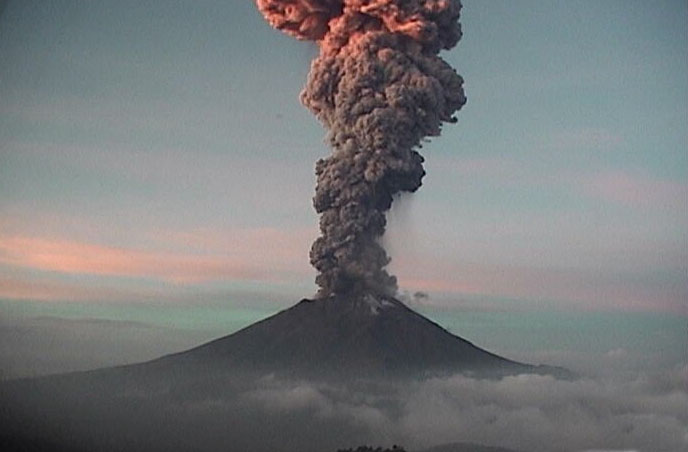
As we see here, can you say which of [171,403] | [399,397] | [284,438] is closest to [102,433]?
[171,403]

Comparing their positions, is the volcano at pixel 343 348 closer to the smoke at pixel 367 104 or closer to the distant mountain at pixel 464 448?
the smoke at pixel 367 104

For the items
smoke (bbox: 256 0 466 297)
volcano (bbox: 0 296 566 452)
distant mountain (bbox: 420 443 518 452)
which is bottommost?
distant mountain (bbox: 420 443 518 452)

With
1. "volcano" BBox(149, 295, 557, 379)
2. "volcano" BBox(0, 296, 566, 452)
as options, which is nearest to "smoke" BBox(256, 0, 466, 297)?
"volcano" BBox(149, 295, 557, 379)

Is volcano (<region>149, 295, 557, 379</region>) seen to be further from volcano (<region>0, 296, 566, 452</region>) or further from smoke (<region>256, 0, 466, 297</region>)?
smoke (<region>256, 0, 466, 297</region>)

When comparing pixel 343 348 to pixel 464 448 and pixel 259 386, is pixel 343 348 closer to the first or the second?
pixel 259 386

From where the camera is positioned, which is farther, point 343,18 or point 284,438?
point 343,18

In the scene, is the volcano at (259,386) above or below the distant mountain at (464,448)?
above

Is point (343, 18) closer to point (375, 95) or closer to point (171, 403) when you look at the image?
point (375, 95)

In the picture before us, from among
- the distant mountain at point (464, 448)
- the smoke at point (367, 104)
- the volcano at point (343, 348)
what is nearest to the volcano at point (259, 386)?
the volcano at point (343, 348)
